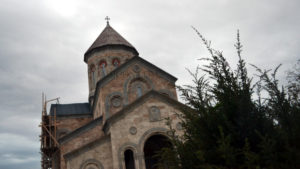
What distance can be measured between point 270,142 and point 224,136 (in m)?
0.89

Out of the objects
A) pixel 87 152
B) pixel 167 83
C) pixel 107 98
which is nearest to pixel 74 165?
pixel 87 152

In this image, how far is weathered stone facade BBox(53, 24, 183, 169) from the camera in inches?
552

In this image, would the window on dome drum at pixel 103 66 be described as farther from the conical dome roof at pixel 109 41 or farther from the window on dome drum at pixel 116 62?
the conical dome roof at pixel 109 41

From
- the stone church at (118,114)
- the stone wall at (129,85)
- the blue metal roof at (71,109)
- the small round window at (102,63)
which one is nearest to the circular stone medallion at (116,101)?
the stone church at (118,114)

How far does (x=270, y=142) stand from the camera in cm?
485

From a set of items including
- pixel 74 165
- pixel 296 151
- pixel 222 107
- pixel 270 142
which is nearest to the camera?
pixel 296 151

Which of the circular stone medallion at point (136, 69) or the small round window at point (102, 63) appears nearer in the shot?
the circular stone medallion at point (136, 69)

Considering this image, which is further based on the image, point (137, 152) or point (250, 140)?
point (137, 152)

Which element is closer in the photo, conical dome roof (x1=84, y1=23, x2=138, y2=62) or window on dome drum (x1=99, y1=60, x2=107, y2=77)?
window on dome drum (x1=99, y1=60, x2=107, y2=77)

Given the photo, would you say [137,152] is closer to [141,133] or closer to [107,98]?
[141,133]

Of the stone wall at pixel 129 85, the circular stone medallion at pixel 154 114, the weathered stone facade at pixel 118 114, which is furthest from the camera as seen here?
the stone wall at pixel 129 85

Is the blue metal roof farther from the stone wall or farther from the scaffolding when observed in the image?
the stone wall

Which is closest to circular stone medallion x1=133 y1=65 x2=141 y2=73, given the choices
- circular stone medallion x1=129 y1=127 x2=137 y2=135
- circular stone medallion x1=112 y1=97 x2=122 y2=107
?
circular stone medallion x1=112 y1=97 x2=122 y2=107

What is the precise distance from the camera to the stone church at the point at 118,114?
46.1 ft
